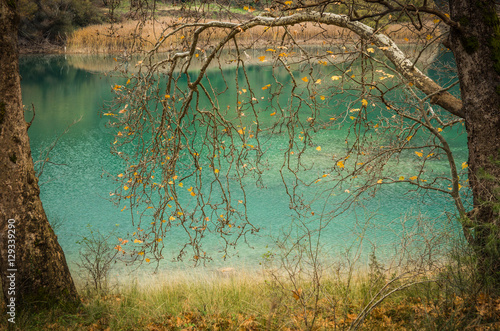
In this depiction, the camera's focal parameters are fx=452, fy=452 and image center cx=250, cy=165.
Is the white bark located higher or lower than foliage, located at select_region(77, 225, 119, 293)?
higher

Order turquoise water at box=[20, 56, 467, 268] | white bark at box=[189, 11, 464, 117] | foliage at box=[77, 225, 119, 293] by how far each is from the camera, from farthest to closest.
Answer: turquoise water at box=[20, 56, 467, 268], foliage at box=[77, 225, 119, 293], white bark at box=[189, 11, 464, 117]

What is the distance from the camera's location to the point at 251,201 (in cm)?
878

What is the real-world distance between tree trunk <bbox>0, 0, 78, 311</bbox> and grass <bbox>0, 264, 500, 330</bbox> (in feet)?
0.86

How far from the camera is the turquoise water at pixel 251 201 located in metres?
7.01

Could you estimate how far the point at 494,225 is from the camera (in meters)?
3.18

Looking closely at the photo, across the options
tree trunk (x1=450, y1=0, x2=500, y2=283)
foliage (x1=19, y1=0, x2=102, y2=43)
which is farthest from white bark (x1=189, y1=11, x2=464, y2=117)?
foliage (x1=19, y1=0, x2=102, y2=43)

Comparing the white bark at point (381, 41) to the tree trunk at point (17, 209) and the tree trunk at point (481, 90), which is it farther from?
the tree trunk at point (17, 209)

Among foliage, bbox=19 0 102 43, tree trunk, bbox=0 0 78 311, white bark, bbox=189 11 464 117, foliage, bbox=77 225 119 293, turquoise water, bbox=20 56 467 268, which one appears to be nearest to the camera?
tree trunk, bbox=0 0 78 311

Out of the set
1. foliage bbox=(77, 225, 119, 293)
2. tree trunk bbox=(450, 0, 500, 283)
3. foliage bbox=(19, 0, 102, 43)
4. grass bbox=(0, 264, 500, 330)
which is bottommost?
grass bbox=(0, 264, 500, 330)

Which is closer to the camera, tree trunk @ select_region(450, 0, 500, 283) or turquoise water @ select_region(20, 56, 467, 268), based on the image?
tree trunk @ select_region(450, 0, 500, 283)

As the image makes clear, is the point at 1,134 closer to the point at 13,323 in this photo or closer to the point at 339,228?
the point at 13,323

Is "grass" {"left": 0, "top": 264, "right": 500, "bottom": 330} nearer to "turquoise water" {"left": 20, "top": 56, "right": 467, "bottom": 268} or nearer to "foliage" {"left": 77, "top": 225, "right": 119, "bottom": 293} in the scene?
"foliage" {"left": 77, "top": 225, "right": 119, "bottom": 293}

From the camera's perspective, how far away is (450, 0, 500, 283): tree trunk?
348cm

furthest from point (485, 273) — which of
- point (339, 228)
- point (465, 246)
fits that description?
point (339, 228)
